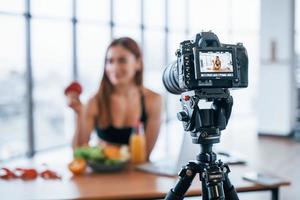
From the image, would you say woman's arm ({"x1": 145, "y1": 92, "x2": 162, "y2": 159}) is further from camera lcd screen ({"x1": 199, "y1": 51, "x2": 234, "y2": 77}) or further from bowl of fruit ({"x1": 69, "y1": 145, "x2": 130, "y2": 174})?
camera lcd screen ({"x1": 199, "y1": 51, "x2": 234, "y2": 77})

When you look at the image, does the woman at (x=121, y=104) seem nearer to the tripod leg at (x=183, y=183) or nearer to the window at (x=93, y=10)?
the tripod leg at (x=183, y=183)

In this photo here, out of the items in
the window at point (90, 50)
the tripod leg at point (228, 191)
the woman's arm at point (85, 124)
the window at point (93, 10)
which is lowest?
the tripod leg at point (228, 191)

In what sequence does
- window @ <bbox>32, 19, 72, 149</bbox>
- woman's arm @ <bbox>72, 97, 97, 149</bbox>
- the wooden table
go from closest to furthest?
1. the wooden table
2. woman's arm @ <bbox>72, 97, 97, 149</bbox>
3. window @ <bbox>32, 19, 72, 149</bbox>

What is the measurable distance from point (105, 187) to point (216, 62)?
685 millimetres

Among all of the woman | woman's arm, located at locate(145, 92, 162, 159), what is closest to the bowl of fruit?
the woman

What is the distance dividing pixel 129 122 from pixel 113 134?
15 cm

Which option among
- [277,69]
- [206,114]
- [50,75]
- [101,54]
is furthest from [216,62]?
[277,69]

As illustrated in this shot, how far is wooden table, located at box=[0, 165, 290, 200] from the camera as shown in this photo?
4.85ft

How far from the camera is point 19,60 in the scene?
13.2 feet

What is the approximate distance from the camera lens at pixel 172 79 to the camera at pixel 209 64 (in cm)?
1

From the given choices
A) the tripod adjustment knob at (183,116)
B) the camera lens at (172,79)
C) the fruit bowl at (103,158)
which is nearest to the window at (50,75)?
the fruit bowl at (103,158)

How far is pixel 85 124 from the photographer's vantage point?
2.24 meters

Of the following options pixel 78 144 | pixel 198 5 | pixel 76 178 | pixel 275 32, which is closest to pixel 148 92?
pixel 78 144

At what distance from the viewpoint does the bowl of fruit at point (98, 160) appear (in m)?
1.77
